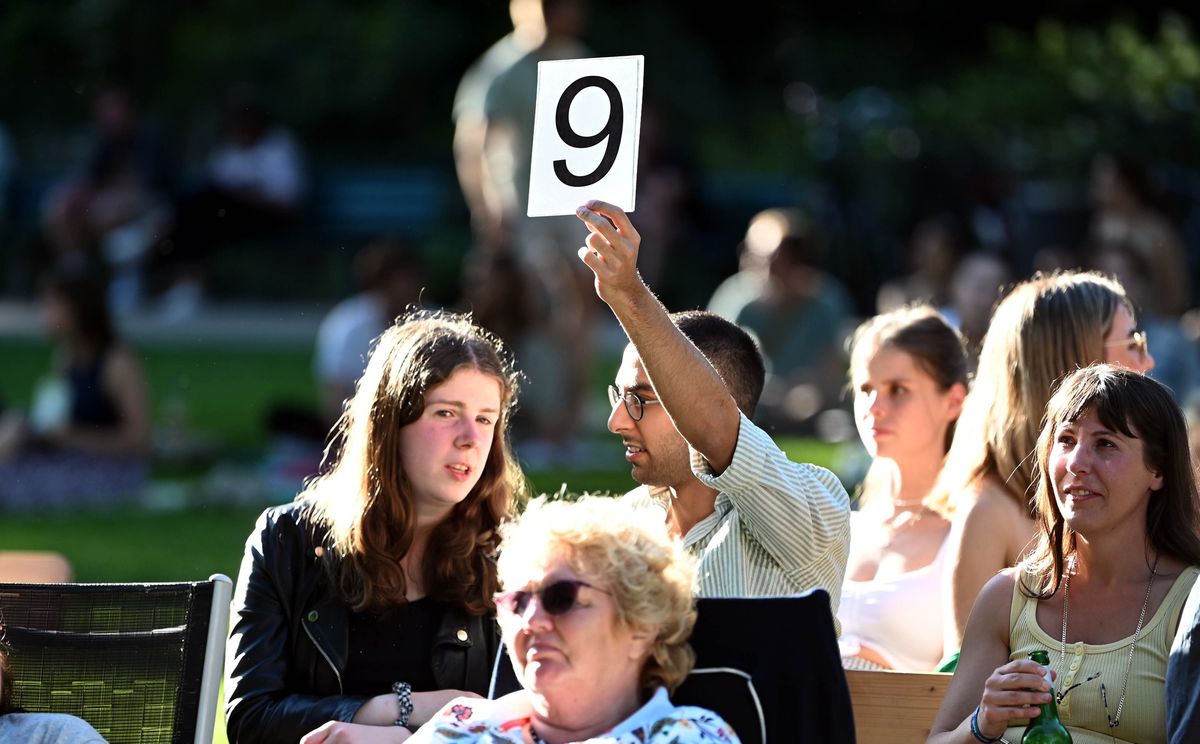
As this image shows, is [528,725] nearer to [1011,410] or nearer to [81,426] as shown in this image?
[1011,410]

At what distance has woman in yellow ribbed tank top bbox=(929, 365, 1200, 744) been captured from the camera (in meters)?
3.59

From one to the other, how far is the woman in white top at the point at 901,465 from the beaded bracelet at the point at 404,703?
1.31m

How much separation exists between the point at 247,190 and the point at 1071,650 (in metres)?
13.2

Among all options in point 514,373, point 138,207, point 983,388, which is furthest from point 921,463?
point 138,207

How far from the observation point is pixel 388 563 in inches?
158

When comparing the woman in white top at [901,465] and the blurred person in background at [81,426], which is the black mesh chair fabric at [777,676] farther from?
the blurred person in background at [81,426]

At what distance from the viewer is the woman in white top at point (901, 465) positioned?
4660 millimetres

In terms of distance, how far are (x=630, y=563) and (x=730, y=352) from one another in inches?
34.4

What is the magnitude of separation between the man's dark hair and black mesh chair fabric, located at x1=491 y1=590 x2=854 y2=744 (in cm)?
73

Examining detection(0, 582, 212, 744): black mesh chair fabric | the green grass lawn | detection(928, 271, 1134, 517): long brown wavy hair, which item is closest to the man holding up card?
detection(928, 271, 1134, 517): long brown wavy hair

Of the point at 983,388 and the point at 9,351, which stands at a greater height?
the point at 9,351

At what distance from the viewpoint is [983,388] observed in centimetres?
459

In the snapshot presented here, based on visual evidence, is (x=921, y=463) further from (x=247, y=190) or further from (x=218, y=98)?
(x=218, y=98)

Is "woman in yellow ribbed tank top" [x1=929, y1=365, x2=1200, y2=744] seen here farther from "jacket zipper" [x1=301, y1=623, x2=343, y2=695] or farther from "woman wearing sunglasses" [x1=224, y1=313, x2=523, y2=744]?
"jacket zipper" [x1=301, y1=623, x2=343, y2=695]
